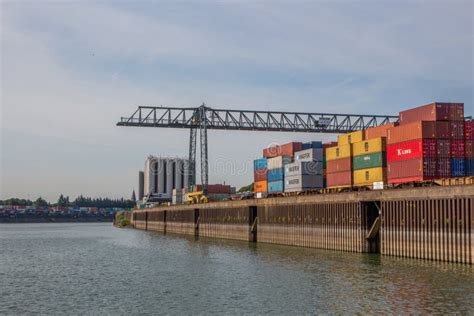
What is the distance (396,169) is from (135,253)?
120ft

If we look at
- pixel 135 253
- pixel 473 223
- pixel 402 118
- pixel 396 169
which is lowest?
pixel 135 253

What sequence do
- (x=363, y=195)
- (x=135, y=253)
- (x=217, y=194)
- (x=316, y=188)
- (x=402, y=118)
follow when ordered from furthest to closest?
(x=217, y=194)
(x=316, y=188)
(x=135, y=253)
(x=402, y=118)
(x=363, y=195)

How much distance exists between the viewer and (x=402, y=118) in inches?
2859

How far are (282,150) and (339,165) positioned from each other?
2660 cm

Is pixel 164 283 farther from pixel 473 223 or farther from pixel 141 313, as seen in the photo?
pixel 473 223

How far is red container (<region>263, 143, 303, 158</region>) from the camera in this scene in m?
101

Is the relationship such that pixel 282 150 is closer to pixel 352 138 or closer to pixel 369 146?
pixel 352 138

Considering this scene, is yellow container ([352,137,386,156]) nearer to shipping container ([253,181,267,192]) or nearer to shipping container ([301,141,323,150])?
shipping container ([301,141,323,150])

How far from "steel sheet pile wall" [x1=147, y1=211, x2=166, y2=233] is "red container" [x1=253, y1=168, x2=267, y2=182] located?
5410 centimetres

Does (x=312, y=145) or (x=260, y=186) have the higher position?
(x=312, y=145)

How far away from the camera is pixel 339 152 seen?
3150 inches

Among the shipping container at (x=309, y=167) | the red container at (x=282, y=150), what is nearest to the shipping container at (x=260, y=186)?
the red container at (x=282, y=150)

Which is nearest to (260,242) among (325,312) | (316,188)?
(316,188)

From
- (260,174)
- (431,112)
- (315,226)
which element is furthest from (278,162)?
(431,112)
